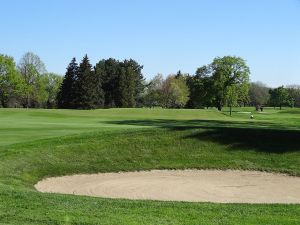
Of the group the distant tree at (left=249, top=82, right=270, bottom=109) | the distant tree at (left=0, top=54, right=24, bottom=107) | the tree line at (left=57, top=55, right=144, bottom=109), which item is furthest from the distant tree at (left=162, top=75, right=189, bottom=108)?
the distant tree at (left=0, top=54, right=24, bottom=107)

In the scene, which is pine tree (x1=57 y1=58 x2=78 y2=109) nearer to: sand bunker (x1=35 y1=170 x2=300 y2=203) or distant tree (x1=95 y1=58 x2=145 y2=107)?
distant tree (x1=95 y1=58 x2=145 y2=107)

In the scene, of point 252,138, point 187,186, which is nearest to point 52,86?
point 252,138

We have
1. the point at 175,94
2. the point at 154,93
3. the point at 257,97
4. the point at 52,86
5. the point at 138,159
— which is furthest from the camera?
the point at 257,97

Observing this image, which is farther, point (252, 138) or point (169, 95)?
point (169, 95)

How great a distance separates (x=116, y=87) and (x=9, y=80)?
23866 millimetres

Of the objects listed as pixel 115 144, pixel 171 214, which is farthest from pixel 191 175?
pixel 171 214

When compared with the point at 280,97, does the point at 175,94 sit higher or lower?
higher

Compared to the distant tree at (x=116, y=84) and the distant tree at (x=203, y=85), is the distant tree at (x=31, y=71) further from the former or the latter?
the distant tree at (x=203, y=85)

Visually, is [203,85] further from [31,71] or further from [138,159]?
[138,159]

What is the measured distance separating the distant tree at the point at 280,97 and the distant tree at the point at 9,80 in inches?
3033

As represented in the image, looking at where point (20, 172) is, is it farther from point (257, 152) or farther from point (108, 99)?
point (108, 99)

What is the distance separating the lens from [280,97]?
142250mm

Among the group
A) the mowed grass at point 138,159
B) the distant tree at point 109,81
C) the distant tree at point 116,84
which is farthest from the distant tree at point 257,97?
the mowed grass at point 138,159

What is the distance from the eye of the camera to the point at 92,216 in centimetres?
862
